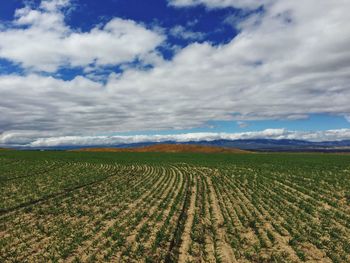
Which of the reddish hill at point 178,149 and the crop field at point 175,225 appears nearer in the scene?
the crop field at point 175,225

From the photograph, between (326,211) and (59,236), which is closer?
(59,236)

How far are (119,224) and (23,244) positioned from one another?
4977 mm

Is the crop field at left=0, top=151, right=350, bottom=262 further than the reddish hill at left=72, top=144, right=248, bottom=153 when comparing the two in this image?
No

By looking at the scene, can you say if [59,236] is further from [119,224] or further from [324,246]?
[324,246]

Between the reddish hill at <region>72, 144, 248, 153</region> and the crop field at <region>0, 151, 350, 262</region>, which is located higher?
the reddish hill at <region>72, 144, 248, 153</region>

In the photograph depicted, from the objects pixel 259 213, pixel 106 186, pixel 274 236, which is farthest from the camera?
pixel 106 186

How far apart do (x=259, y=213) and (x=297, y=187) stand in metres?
12.7

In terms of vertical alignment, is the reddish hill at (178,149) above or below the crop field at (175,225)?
above

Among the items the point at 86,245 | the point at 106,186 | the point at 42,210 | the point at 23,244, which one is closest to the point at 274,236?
the point at 86,245

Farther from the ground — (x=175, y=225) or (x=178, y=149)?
(x=178, y=149)

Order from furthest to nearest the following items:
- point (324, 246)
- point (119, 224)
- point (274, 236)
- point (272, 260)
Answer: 1. point (119, 224)
2. point (274, 236)
3. point (324, 246)
4. point (272, 260)

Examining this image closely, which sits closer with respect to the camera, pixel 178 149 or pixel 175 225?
pixel 175 225

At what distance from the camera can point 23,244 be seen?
1388cm

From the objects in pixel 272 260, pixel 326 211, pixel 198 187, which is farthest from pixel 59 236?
pixel 198 187
